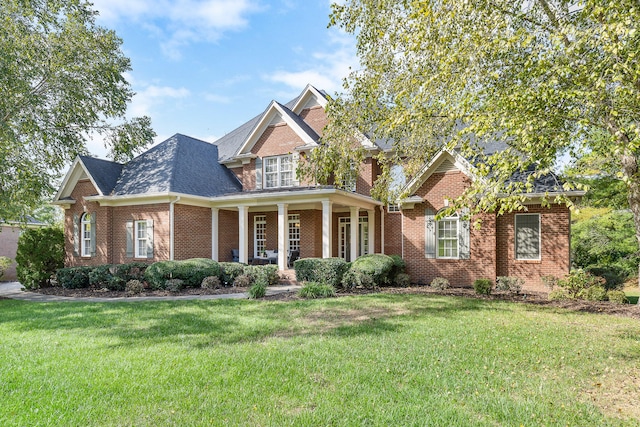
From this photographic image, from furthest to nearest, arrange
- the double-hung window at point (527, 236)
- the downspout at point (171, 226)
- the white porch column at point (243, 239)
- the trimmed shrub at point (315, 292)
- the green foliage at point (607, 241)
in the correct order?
the green foliage at point (607, 241), the white porch column at point (243, 239), the downspout at point (171, 226), the double-hung window at point (527, 236), the trimmed shrub at point (315, 292)

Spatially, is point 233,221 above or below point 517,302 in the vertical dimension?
above

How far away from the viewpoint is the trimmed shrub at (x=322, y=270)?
13.9m

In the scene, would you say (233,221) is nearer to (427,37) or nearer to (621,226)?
(427,37)

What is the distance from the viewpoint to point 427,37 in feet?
23.9

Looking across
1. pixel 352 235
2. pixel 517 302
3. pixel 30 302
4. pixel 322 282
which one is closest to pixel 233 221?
pixel 352 235

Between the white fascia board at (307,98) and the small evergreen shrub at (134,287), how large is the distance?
11774 millimetres

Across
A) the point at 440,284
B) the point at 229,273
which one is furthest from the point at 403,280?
the point at 229,273

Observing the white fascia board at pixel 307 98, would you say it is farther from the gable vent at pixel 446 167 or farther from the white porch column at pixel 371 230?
the gable vent at pixel 446 167

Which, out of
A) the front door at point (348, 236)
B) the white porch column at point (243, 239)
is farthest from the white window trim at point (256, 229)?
the front door at point (348, 236)

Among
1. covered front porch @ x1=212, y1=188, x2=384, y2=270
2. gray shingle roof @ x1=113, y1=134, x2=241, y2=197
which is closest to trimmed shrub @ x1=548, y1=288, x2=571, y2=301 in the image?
covered front porch @ x1=212, y1=188, x2=384, y2=270

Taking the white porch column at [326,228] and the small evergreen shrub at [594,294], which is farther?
the white porch column at [326,228]

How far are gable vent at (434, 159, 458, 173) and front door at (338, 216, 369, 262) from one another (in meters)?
5.62

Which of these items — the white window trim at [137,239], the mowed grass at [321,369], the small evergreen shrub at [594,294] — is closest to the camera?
the mowed grass at [321,369]

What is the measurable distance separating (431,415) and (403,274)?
11.0 m
